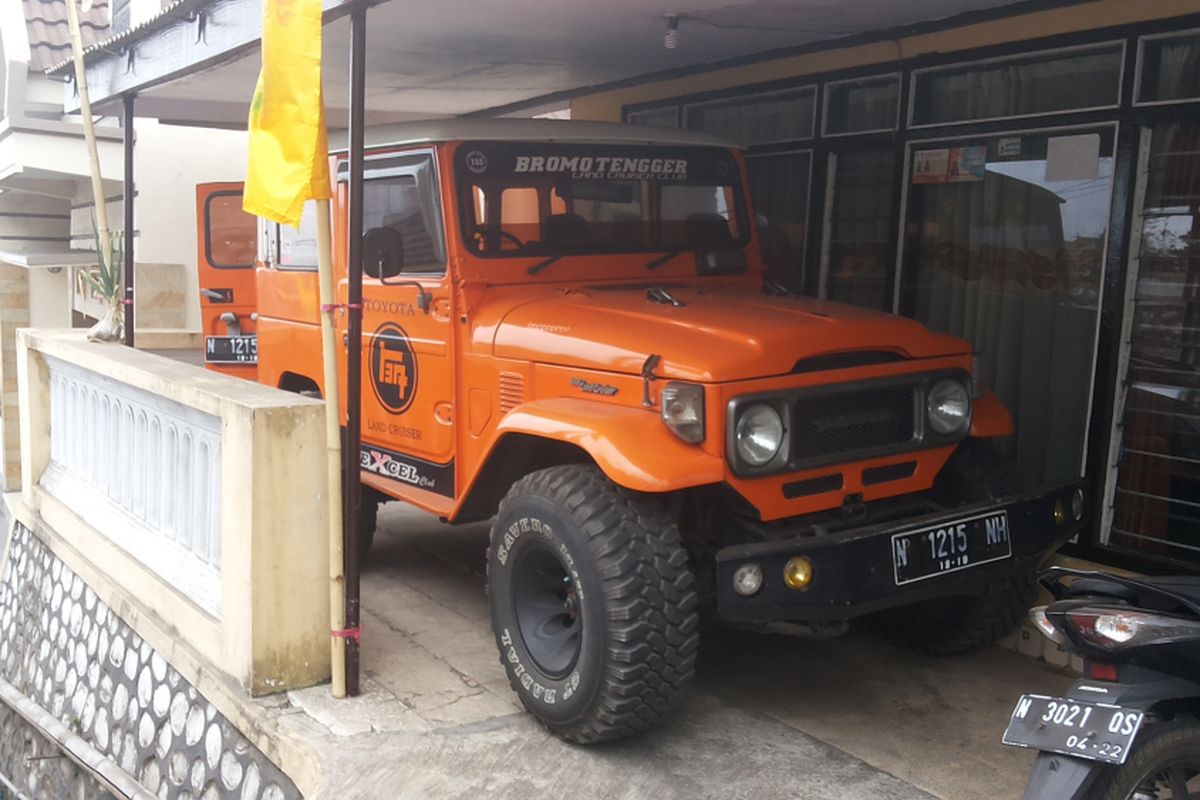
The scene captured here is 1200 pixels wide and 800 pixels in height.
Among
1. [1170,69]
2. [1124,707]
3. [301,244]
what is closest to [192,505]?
[301,244]

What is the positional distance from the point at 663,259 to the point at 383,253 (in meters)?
1.25

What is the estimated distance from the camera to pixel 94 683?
5.94m

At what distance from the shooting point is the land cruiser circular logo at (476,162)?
4.80 m

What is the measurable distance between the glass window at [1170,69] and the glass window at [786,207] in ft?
6.61

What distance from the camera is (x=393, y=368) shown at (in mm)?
5109

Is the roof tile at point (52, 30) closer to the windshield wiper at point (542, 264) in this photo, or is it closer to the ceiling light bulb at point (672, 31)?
the ceiling light bulb at point (672, 31)

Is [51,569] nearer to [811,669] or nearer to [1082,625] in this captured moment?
[811,669]

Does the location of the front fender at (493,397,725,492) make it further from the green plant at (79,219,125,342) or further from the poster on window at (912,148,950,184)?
the green plant at (79,219,125,342)

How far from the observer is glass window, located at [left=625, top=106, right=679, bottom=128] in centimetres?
746

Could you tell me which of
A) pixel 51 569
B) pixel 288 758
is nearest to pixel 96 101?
pixel 51 569

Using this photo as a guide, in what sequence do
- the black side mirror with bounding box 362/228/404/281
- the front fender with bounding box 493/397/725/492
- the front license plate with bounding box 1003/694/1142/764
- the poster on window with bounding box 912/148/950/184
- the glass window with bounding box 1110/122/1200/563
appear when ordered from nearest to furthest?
1. the front license plate with bounding box 1003/694/1142/764
2. the front fender with bounding box 493/397/725/492
3. the black side mirror with bounding box 362/228/404/281
4. the glass window with bounding box 1110/122/1200/563
5. the poster on window with bounding box 912/148/950/184

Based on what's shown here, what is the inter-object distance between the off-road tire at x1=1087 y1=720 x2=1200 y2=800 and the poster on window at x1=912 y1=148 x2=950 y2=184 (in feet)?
11.7

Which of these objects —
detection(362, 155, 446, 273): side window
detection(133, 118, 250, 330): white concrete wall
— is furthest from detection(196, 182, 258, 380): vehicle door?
detection(133, 118, 250, 330): white concrete wall

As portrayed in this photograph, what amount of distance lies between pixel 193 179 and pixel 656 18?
25.3 ft
